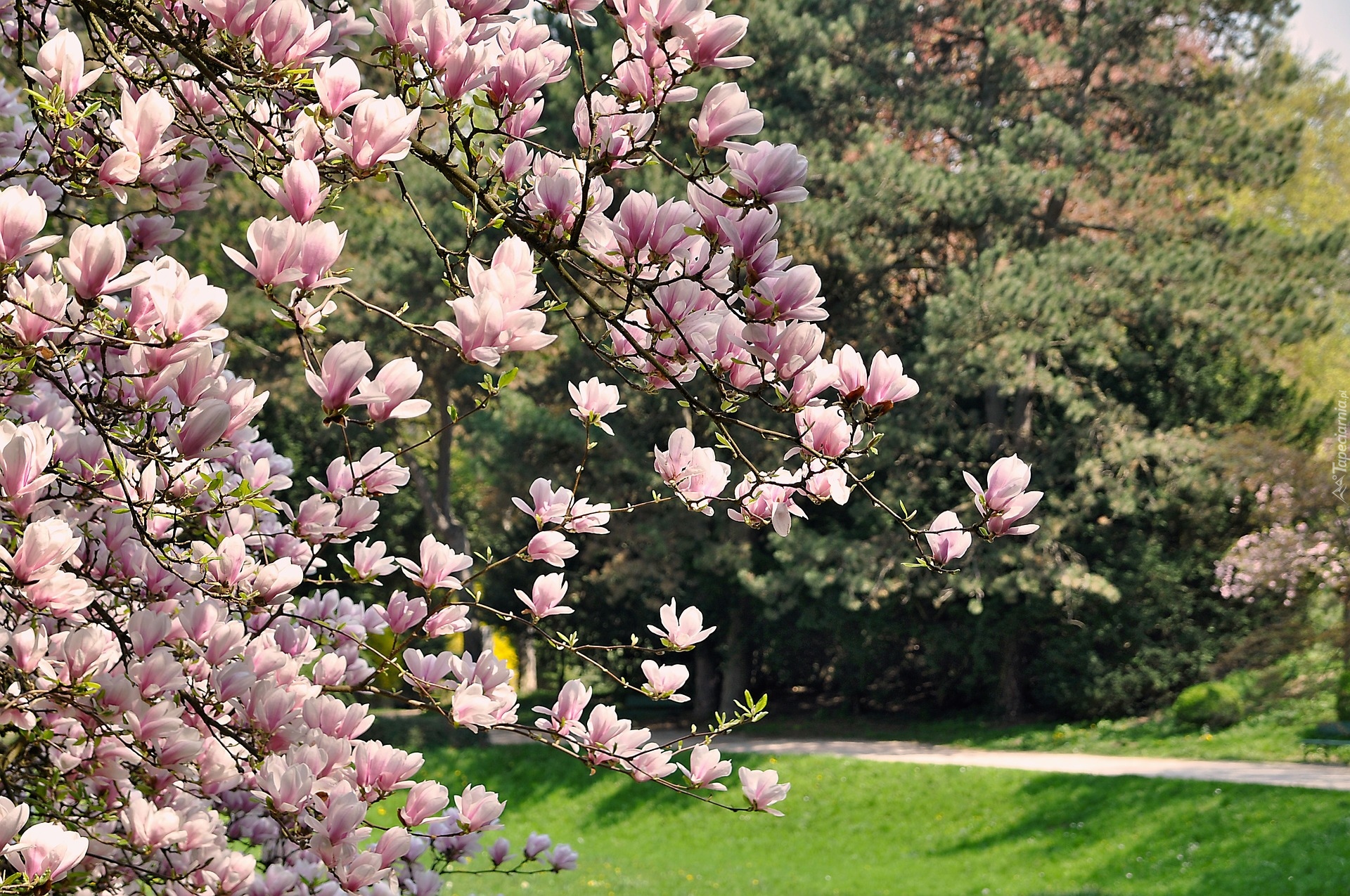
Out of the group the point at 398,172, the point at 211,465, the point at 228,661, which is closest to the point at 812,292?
the point at 398,172

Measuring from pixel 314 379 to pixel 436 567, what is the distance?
632 mm

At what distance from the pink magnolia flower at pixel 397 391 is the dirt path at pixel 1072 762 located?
1033 cm

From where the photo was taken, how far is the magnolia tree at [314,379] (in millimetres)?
1445

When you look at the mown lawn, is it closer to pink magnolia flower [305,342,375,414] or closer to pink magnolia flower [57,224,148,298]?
pink magnolia flower [305,342,375,414]

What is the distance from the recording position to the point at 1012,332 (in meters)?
13.3

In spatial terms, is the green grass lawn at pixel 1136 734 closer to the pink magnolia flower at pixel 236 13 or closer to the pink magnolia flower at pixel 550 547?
the pink magnolia flower at pixel 550 547

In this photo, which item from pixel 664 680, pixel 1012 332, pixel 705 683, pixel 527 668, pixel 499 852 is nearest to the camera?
pixel 664 680

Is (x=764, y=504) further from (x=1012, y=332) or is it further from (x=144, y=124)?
(x=1012, y=332)

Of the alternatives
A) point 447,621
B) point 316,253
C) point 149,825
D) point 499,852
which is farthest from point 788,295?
point 499,852

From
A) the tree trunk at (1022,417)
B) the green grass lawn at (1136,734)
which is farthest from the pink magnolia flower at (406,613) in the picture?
the tree trunk at (1022,417)

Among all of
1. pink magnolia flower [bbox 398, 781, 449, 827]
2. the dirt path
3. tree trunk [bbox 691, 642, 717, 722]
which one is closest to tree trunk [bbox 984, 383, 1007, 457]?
the dirt path

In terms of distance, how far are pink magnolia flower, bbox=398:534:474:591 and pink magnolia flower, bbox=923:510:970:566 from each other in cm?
78

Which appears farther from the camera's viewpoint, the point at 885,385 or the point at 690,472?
the point at 690,472

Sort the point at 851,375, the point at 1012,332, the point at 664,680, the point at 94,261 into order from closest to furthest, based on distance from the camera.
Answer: the point at 94,261 < the point at 851,375 < the point at 664,680 < the point at 1012,332
